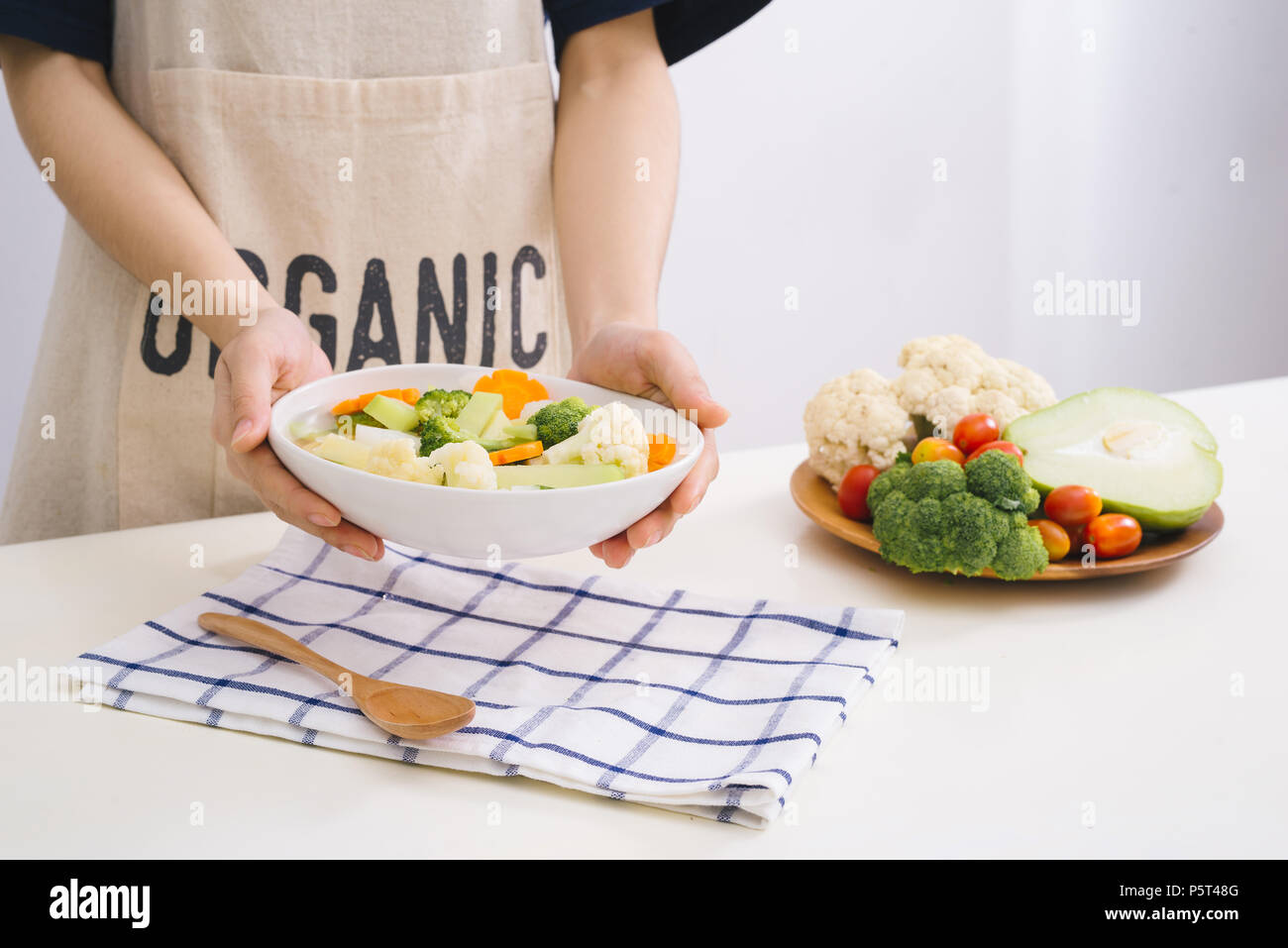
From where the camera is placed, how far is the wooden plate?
117 cm

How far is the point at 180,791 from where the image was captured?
0.85 metres

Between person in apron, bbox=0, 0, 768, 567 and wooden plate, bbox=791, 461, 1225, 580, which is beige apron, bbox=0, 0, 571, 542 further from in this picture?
wooden plate, bbox=791, 461, 1225, 580

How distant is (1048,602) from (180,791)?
87cm

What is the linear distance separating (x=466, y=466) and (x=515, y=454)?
0.42 ft

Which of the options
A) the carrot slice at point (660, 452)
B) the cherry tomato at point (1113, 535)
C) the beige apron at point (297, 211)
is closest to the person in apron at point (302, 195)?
the beige apron at point (297, 211)

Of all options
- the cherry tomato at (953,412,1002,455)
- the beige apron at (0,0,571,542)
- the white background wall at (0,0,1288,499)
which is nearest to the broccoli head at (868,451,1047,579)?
the cherry tomato at (953,412,1002,455)

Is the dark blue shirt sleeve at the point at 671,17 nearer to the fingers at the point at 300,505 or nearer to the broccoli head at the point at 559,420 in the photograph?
the broccoli head at the point at 559,420

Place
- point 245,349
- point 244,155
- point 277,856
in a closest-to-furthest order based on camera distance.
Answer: point 277,856
point 245,349
point 244,155

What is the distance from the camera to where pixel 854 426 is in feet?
4.50

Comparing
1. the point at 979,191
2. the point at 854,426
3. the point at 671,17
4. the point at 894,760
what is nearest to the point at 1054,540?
the point at 854,426

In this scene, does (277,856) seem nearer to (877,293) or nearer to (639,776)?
(639,776)

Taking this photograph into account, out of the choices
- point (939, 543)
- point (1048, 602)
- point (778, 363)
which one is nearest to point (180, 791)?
point (939, 543)

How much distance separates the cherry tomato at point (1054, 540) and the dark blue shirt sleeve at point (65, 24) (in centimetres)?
134

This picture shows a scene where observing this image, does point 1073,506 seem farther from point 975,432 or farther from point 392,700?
point 392,700
